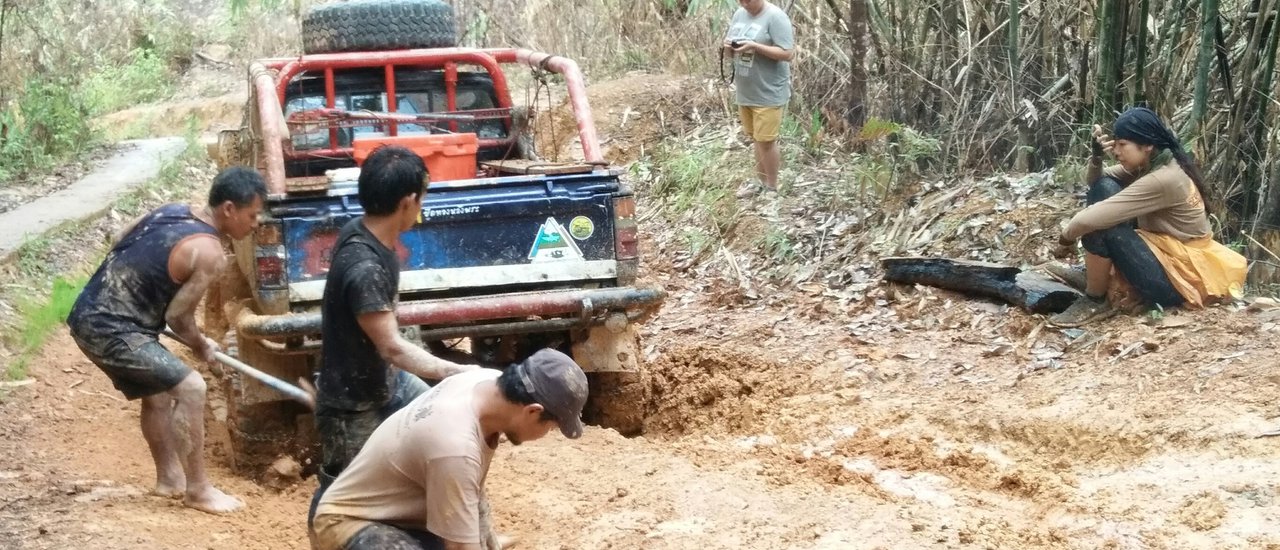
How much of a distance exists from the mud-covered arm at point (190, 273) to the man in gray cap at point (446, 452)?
5.63 feet

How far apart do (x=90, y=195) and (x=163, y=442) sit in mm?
7844

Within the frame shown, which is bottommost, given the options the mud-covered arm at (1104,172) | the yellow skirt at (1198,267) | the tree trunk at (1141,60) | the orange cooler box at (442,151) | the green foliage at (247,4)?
the yellow skirt at (1198,267)

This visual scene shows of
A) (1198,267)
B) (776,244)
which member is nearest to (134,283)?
(1198,267)

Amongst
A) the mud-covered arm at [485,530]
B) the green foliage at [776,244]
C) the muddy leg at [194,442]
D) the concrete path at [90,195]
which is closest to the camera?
the mud-covered arm at [485,530]

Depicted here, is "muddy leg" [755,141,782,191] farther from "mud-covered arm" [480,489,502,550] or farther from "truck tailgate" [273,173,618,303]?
"mud-covered arm" [480,489,502,550]

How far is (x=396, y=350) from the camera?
12.7 ft

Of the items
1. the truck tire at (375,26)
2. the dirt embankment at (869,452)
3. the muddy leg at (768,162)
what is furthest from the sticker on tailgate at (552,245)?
the muddy leg at (768,162)

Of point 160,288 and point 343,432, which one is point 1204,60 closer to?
point 343,432

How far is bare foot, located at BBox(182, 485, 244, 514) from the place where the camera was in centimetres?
506

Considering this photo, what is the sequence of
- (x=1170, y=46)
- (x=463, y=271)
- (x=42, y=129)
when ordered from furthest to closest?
(x=42, y=129), (x=1170, y=46), (x=463, y=271)

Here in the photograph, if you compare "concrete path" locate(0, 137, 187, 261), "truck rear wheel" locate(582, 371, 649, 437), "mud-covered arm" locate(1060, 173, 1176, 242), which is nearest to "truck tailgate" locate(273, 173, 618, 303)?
"truck rear wheel" locate(582, 371, 649, 437)

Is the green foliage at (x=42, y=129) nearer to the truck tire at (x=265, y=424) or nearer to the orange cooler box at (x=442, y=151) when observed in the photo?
the orange cooler box at (x=442, y=151)

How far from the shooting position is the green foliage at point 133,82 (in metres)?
20.6

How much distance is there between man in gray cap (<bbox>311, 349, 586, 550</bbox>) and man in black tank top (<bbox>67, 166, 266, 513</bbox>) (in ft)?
5.72
